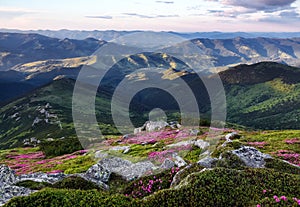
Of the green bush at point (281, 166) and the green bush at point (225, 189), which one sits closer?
the green bush at point (225, 189)

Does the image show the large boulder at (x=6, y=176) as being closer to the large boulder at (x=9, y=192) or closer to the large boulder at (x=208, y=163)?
the large boulder at (x=9, y=192)

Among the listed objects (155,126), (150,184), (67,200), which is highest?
(67,200)

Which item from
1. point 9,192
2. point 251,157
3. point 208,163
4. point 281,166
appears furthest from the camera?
point 251,157

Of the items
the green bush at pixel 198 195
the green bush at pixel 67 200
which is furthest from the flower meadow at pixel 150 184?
the green bush at pixel 67 200

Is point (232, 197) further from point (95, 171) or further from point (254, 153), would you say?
point (95, 171)

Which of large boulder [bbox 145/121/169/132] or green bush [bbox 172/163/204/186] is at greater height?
green bush [bbox 172/163/204/186]

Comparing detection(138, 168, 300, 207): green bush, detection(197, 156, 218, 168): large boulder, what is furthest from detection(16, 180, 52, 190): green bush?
detection(197, 156, 218, 168): large boulder

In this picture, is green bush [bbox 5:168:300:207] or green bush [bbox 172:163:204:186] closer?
green bush [bbox 5:168:300:207]

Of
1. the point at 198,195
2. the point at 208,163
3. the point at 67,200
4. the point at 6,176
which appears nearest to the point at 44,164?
the point at 6,176

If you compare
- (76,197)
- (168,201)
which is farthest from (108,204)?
(168,201)

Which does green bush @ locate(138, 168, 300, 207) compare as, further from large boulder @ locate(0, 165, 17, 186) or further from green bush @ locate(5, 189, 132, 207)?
large boulder @ locate(0, 165, 17, 186)

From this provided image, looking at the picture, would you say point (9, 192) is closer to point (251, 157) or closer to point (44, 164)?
point (251, 157)

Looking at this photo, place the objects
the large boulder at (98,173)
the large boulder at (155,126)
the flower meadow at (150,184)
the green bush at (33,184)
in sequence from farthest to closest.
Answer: the large boulder at (155,126) → the large boulder at (98,173) → the green bush at (33,184) → the flower meadow at (150,184)

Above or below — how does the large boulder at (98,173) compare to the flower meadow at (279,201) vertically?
below
